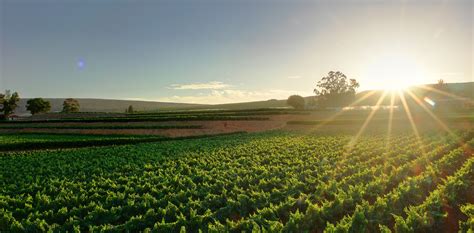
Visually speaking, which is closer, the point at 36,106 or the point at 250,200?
the point at 250,200

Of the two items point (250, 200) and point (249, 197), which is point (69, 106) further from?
point (250, 200)

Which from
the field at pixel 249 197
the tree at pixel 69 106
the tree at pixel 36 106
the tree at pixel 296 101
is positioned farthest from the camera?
the tree at pixel 69 106

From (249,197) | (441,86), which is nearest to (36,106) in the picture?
(249,197)

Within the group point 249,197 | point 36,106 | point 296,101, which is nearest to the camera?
point 249,197

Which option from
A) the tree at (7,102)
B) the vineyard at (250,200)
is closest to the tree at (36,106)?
the tree at (7,102)

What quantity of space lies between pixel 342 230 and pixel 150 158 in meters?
22.1

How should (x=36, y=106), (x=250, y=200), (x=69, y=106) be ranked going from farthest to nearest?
(x=69, y=106) < (x=36, y=106) < (x=250, y=200)

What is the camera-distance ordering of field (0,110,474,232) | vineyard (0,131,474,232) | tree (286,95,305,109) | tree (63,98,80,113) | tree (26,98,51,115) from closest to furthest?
vineyard (0,131,474,232) → field (0,110,474,232) → tree (286,95,305,109) → tree (26,98,51,115) → tree (63,98,80,113)

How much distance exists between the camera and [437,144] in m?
29.5

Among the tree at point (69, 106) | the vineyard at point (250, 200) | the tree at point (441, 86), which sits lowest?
the vineyard at point (250, 200)

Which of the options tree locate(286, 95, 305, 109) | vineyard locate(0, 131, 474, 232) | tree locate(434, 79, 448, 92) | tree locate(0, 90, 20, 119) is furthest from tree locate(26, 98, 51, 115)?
tree locate(434, 79, 448, 92)

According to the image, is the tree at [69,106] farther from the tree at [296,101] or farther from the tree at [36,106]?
the tree at [296,101]

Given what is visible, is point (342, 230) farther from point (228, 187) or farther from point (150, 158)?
point (150, 158)

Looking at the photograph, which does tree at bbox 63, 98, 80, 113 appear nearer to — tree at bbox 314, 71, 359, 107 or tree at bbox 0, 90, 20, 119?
tree at bbox 0, 90, 20, 119
